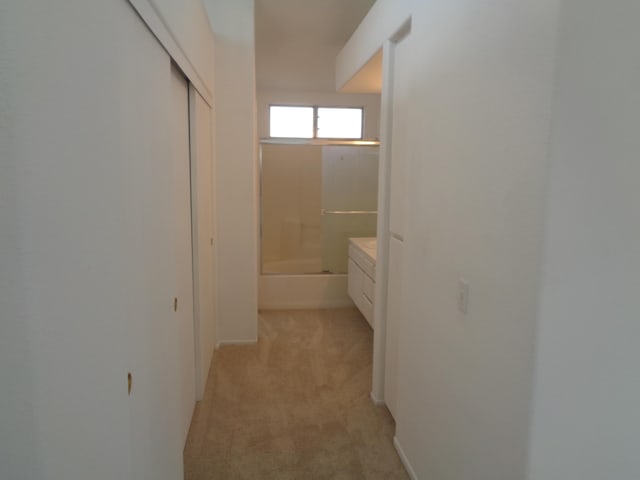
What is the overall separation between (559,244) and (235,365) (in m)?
2.76

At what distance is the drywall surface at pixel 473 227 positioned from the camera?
1.22 metres

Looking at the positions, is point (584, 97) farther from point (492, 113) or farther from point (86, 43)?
point (86, 43)

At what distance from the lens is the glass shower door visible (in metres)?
4.92

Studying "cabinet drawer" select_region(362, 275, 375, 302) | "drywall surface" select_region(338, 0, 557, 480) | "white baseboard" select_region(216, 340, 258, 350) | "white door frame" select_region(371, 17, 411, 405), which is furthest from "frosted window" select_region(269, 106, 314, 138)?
"drywall surface" select_region(338, 0, 557, 480)

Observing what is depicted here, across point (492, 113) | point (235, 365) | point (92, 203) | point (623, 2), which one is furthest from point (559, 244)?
point (235, 365)

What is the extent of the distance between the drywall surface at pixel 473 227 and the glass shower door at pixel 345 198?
266 cm

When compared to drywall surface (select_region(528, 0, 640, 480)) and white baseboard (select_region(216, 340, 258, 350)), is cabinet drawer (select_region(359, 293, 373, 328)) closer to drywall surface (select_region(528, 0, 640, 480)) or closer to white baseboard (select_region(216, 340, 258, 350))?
white baseboard (select_region(216, 340, 258, 350))

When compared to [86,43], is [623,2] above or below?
above

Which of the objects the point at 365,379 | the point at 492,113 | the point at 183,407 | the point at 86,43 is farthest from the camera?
the point at 365,379

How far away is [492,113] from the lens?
1397 mm

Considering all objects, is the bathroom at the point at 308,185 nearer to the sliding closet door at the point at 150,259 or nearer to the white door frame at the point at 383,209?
the white door frame at the point at 383,209

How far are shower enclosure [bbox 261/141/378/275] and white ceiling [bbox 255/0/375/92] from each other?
0.78 metres

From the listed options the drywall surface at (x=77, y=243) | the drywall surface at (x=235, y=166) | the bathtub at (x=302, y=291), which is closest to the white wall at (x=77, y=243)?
the drywall surface at (x=77, y=243)

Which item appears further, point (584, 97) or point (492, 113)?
point (492, 113)
